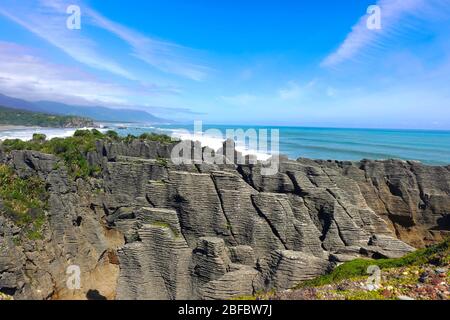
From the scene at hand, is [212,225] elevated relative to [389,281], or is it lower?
elevated

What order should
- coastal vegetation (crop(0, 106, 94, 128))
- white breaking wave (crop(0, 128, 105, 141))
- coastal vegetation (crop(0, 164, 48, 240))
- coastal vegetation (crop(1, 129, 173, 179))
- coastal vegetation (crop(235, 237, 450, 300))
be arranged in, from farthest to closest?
coastal vegetation (crop(0, 106, 94, 128))
white breaking wave (crop(0, 128, 105, 141))
coastal vegetation (crop(1, 129, 173, 179))
coastal vegetation (crop(0, 164, 48, 240))
coastal vegetation (crop(235, 237, 450, 300))

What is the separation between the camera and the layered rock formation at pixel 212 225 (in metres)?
14.8

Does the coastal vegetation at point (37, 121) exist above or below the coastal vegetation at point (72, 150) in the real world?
above

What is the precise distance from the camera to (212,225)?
1644 cm

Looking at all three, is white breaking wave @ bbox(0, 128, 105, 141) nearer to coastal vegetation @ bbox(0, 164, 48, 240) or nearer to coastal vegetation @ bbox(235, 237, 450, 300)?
coastal vegetation @ bbox(0, 164, 48, 240)

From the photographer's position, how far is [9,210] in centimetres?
2136

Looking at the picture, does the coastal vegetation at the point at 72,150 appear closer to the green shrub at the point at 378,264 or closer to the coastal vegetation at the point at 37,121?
the green shrub at the point at 378,264

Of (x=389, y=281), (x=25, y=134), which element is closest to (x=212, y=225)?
(x=389, y=281)

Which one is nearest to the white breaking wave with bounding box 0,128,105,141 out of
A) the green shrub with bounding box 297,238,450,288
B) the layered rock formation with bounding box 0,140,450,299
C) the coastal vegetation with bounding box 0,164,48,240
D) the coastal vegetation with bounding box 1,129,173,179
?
the coastal vegetation with bounding box 1,129,173,179

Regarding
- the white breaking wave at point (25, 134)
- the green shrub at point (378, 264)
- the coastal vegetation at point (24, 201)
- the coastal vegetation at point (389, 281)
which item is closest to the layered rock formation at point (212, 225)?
the coastal vegetation at point (24, 201)

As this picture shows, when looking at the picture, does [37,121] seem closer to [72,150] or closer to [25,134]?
[25,134]

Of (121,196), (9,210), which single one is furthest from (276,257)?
(9,210)

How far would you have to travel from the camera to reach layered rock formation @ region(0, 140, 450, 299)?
14.8 m
